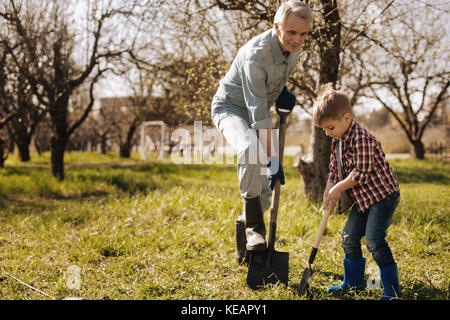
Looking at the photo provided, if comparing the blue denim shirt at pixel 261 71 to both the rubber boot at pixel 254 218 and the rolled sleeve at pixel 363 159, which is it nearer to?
the rubber boot at pixel 254 218

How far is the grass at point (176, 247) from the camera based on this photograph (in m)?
2.82

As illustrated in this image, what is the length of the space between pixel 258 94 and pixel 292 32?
474mm

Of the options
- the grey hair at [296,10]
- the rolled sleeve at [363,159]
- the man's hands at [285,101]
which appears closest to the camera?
the rolled sleeve at [363,159]

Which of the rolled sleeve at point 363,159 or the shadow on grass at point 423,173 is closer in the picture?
the rolled sleeve at point 363,159

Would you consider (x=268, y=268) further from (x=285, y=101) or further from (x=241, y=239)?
(x=285, y=101)

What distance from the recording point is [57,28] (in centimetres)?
759

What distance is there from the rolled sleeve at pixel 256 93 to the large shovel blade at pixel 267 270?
3.11ft

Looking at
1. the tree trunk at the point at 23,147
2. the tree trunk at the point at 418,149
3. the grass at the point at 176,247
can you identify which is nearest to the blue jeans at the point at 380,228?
the grass at the point at 176,247

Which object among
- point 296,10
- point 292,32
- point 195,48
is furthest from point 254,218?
point 195,48

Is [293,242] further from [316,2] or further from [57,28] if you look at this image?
[57,28]

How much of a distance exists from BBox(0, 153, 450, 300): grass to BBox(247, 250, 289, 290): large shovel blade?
0.08 m

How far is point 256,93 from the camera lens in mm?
2830
